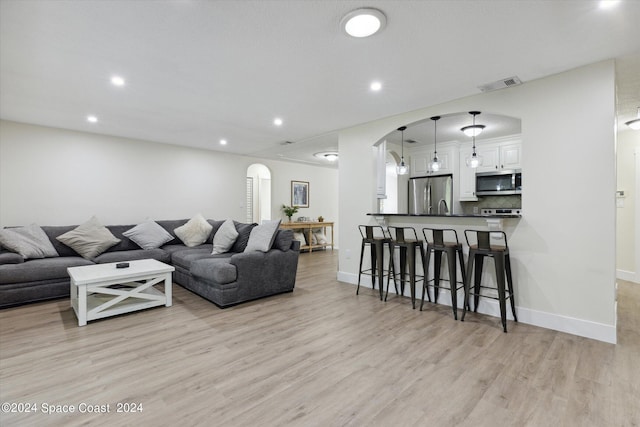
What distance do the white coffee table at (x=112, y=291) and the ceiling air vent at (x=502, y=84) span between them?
3.96 metres

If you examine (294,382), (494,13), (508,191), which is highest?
(494,13)

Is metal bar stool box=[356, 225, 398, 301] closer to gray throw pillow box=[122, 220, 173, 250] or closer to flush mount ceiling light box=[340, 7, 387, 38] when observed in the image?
flush mount ceiling light box=[340, 7, 387, 38]

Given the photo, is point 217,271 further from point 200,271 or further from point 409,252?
point 409,252

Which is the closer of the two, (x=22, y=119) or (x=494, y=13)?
(x=494, y=13)

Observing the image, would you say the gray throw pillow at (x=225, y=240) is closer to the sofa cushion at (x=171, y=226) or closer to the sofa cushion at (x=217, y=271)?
the sofa cushion at (x=217, y=271)

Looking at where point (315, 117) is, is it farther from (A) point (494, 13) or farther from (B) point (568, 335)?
(B) point (568, 335)

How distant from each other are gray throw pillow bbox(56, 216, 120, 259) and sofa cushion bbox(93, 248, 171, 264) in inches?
5.1

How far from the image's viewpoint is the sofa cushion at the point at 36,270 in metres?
3.43

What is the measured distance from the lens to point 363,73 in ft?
9.27

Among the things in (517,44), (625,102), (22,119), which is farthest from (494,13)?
(22,119)

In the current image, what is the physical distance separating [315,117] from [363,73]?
1462mm

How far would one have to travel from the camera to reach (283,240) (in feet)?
13.4

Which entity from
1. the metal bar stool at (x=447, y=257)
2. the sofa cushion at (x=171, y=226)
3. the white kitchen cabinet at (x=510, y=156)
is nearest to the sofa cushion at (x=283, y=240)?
the metal bar stool at (x=447, y=257)

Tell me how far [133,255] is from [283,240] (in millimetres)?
2343
